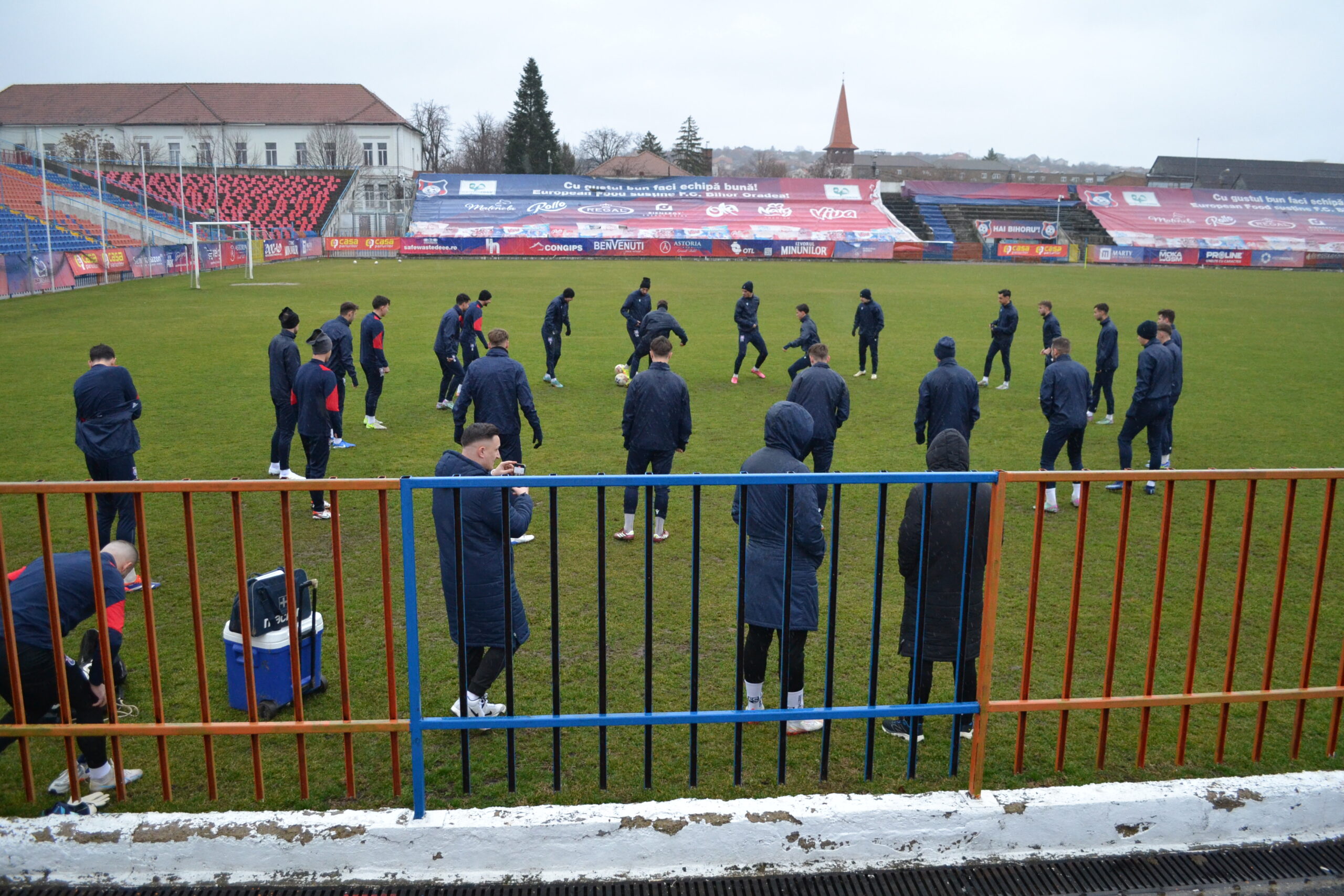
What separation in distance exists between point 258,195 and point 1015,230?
49707 mm

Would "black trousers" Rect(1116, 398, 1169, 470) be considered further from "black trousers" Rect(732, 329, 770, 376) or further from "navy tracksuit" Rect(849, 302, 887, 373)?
"black trousers" Rect(732, 329, 770, 376)

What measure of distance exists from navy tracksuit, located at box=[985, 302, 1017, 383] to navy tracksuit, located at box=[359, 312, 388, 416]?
9967 mm

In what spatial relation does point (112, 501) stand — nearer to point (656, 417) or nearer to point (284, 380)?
point (284, 380)

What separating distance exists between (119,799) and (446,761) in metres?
1.48

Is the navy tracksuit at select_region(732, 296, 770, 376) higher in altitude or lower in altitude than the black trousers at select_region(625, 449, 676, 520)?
higher

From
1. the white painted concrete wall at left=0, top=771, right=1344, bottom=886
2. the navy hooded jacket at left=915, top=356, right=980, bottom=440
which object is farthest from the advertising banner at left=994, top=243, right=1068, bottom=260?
the white painted concrete wall at left=0, top=771, right=1344, bottom=886

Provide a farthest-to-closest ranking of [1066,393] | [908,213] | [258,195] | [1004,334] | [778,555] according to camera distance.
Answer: [908,213], [258,195], [1004,334], [1066,393], [778,555]

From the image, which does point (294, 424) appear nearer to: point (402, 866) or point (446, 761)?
point (446, 761)

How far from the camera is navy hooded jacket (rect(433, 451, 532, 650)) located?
16.1 feet

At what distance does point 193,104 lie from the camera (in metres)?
83.9

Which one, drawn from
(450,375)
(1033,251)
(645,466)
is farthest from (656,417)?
(1033,251)

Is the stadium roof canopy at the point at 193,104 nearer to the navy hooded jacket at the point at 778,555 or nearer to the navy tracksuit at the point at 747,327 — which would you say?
the navy tracksuit at the point at 747,327

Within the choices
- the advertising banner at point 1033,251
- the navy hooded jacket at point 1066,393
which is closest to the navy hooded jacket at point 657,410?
the navy hooded jacket at point 1066,393

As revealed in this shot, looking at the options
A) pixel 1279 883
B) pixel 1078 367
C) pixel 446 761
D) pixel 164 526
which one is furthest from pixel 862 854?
pixel 164 526
